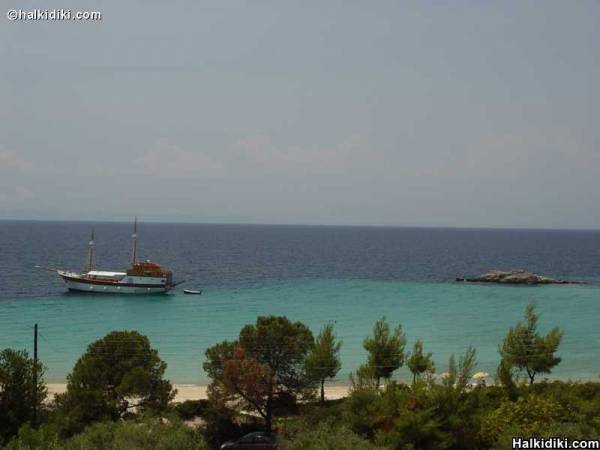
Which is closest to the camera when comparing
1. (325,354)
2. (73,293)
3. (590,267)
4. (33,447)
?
(33,447)

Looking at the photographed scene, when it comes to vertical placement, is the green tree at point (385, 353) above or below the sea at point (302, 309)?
above

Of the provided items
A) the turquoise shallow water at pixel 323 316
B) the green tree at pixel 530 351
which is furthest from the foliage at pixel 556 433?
the turquoise shallow water at pixel 323 316

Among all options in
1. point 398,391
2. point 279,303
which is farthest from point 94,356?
point 279,303

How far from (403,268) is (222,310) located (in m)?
59.9

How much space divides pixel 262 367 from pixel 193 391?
11.3 meters

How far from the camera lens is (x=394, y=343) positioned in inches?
1204

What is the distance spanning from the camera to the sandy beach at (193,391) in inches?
1262

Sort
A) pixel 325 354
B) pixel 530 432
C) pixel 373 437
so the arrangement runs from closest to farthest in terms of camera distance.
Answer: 1. pixel 530 432
2. pixel 373 437
3. pixel 325 354

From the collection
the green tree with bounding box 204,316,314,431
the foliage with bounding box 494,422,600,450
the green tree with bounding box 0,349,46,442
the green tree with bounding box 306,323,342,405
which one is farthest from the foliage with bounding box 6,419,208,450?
the foliage with bounding box 494,422,600,450

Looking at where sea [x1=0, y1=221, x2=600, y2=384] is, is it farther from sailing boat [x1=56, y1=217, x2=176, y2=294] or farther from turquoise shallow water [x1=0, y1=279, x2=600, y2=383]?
sailing boat [x1=56, y1=217, x2=176, y2=294]

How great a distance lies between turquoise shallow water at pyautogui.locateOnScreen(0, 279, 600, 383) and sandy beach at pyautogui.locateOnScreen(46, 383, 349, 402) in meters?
1.24

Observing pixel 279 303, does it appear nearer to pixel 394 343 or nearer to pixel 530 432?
pixel 394 343

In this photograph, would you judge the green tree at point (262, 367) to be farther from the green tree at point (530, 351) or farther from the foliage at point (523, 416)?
the green tree at point (530, 351)

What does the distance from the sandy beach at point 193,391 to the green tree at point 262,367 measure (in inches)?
214
